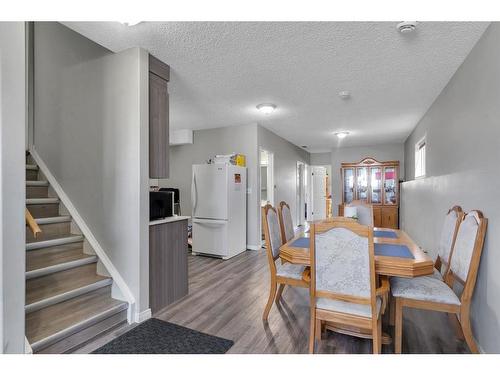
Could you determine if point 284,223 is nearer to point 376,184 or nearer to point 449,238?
point 449,238

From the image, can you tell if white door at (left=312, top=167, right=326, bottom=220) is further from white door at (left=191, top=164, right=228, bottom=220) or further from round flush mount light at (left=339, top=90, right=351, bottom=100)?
round flush mount light at (left=339, top=90, right=351, bottom=100)

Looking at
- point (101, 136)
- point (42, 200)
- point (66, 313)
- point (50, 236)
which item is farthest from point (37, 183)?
point (66, 313)

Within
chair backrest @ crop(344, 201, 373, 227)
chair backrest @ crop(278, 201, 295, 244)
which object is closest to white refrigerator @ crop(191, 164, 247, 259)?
chair backrest @ crop(278, 201, 295, 244)

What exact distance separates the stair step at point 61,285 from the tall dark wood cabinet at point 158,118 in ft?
3.53

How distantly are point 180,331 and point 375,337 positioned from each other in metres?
1.46

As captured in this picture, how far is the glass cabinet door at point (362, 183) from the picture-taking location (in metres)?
6.93

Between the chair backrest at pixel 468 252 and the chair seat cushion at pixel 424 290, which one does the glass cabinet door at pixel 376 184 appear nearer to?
the chair backrest at pixel 468 252

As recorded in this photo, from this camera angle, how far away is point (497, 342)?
5.63ft

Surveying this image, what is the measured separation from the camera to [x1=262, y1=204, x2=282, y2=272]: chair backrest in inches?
95.2

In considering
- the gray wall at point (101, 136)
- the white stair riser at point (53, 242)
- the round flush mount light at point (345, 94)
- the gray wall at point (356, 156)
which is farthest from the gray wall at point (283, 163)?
the white stair riser at point (53, 242)

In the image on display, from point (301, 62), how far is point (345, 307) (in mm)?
2128

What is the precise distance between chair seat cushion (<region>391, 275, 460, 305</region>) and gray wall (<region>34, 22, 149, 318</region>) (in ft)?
6.72

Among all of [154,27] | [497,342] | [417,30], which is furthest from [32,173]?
[497,342]

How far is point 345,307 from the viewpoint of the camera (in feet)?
5.69
